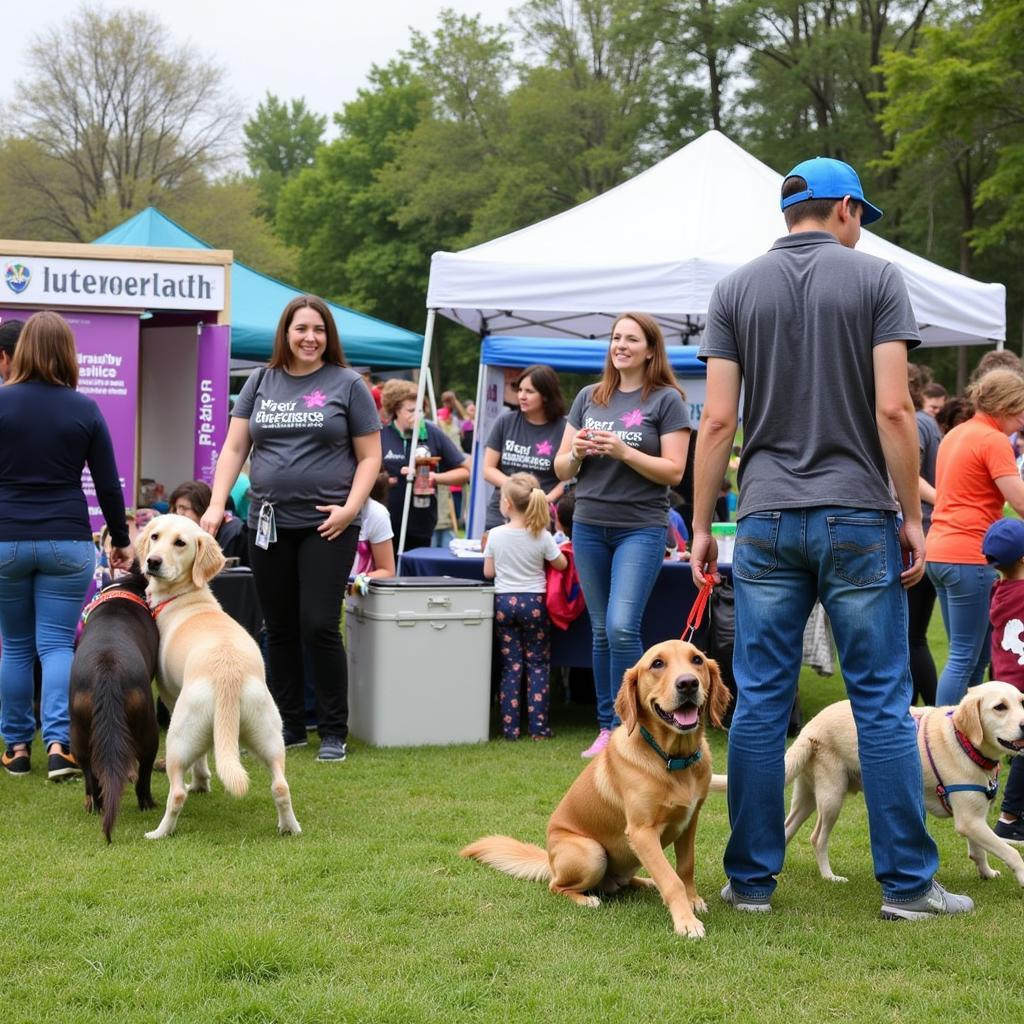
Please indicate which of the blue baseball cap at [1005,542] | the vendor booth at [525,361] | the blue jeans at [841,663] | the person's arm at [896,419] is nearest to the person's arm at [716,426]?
the blue jeans at [841,663]

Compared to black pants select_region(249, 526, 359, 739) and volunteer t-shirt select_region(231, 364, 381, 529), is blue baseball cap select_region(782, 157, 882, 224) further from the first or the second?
black pants select_region(249, 526, 359, 739)

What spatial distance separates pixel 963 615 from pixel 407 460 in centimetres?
445

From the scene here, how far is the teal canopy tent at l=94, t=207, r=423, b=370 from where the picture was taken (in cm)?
1284

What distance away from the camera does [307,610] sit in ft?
19.0

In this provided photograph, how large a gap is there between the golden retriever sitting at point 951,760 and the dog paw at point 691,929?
730 millimetres

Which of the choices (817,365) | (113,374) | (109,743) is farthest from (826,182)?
(113,374)

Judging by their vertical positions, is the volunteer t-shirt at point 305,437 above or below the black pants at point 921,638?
above

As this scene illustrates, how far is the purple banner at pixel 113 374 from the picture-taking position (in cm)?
732

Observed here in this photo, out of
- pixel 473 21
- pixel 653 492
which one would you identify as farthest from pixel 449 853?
pixel 473 21

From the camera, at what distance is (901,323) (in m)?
3.39

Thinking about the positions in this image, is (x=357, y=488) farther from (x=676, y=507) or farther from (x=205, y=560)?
(x=676, y=507)

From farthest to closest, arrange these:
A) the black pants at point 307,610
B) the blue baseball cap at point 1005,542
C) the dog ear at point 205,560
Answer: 1. the black pants at point 307,610
2. the dog ear at point 205,560
3. the blue baseball cap at point 1005,542

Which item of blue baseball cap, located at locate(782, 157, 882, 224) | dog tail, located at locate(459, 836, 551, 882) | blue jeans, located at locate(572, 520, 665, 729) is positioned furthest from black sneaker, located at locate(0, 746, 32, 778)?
blue baseball cap, located at locate(782, 157, 882, 224)

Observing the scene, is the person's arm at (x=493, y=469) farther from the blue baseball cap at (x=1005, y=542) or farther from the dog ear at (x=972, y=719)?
the dog ear at (x=972, y=719)
